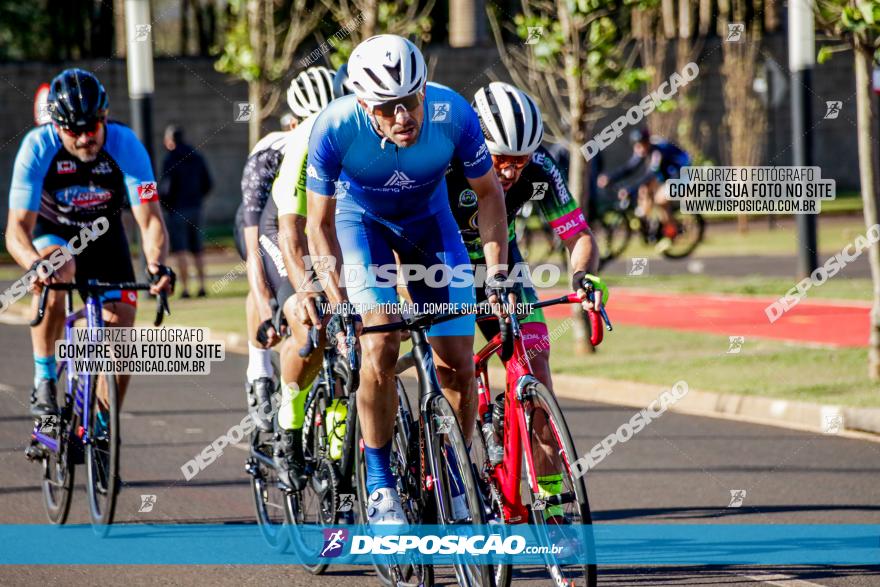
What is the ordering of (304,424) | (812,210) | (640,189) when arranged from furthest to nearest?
(640,189), (812,210), (304,424)

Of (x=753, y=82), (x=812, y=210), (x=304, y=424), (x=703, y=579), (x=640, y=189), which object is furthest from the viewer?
(x=753, y=82)

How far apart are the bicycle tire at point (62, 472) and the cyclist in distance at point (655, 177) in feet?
44.0

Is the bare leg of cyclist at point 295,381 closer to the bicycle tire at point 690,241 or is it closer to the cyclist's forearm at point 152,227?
the cyclist's forearm at point 152,227

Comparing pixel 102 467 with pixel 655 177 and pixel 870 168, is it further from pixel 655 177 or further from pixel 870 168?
pixel 655 177

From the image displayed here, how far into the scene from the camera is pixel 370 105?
201 inches

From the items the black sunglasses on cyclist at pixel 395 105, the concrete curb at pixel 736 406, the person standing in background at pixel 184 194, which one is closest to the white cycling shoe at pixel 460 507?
the black sunglasses on cyclist at pixel 395 105

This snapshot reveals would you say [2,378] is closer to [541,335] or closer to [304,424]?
[304,424]

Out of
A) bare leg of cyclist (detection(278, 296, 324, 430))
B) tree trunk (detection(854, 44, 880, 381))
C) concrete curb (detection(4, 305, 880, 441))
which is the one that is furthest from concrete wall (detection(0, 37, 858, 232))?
bare leg of cyclist (detection(278, 296, 324, 430))

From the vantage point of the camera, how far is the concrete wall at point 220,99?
1202 inches

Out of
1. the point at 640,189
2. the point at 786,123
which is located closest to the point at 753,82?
the point at 786,123

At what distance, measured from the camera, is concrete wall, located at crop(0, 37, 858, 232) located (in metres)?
30.5

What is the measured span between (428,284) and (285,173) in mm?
950

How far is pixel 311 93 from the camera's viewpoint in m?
6.76

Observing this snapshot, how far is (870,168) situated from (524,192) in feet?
17.5
